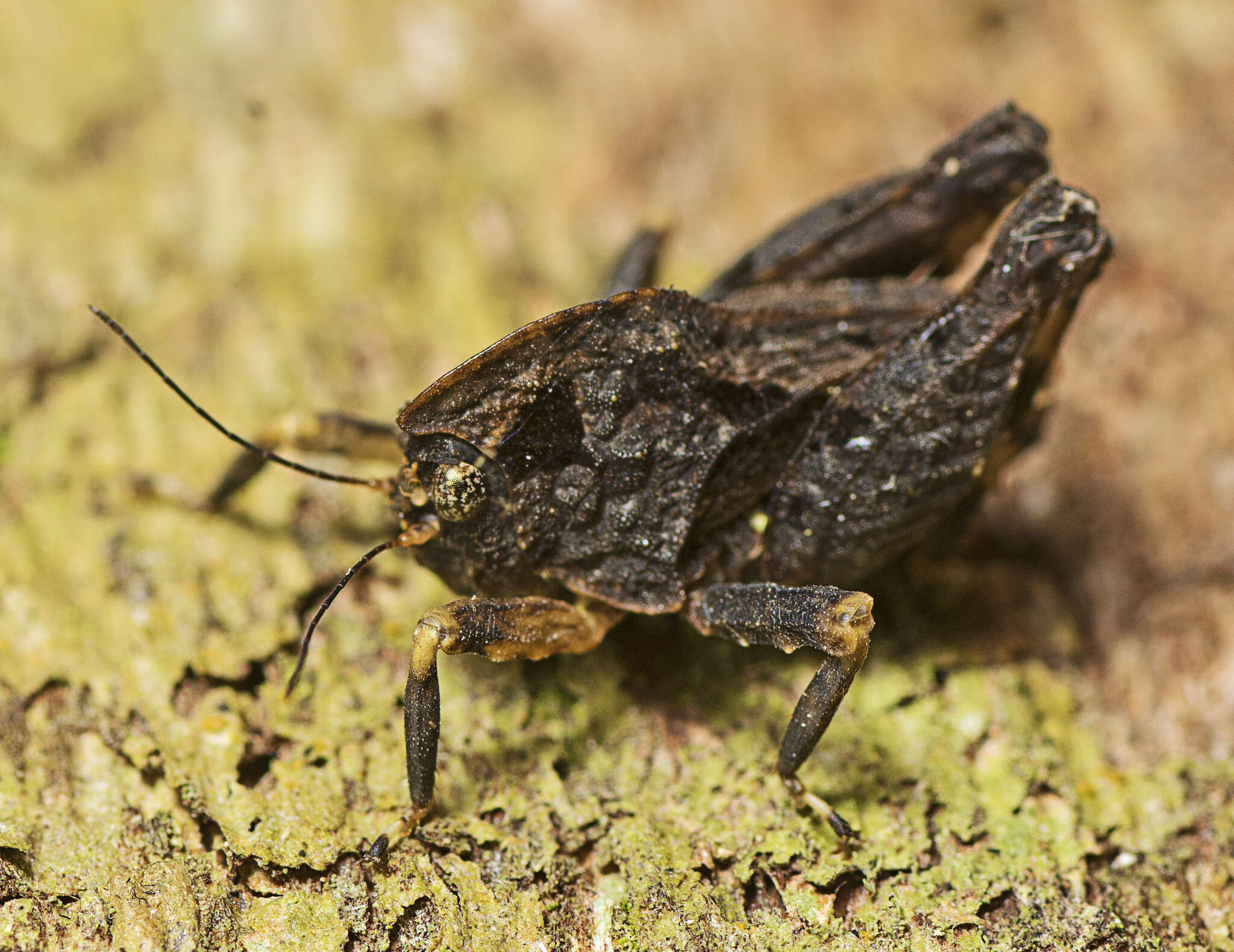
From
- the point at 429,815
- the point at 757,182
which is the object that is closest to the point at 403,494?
the point at 429,815

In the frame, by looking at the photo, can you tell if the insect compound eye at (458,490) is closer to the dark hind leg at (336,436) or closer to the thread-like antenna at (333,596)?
the thread-like antenna at (333,596)

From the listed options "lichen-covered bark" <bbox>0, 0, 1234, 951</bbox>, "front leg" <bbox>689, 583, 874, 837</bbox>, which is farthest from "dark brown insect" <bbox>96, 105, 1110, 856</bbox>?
"lichen-covered bark" <bbox>0, 0, 1234, 951</bbox>

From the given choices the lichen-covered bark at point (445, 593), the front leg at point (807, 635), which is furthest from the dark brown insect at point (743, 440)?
the lichen-covered bark at point (445, 593)

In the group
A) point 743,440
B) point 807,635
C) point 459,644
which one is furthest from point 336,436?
point 807,635

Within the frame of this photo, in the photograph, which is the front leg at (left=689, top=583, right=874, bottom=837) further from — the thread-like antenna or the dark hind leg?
the dark hind leg

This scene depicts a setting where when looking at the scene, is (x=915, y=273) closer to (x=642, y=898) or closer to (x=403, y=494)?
(x=403, y=494)

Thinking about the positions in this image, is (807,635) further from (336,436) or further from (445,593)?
(336,436)
